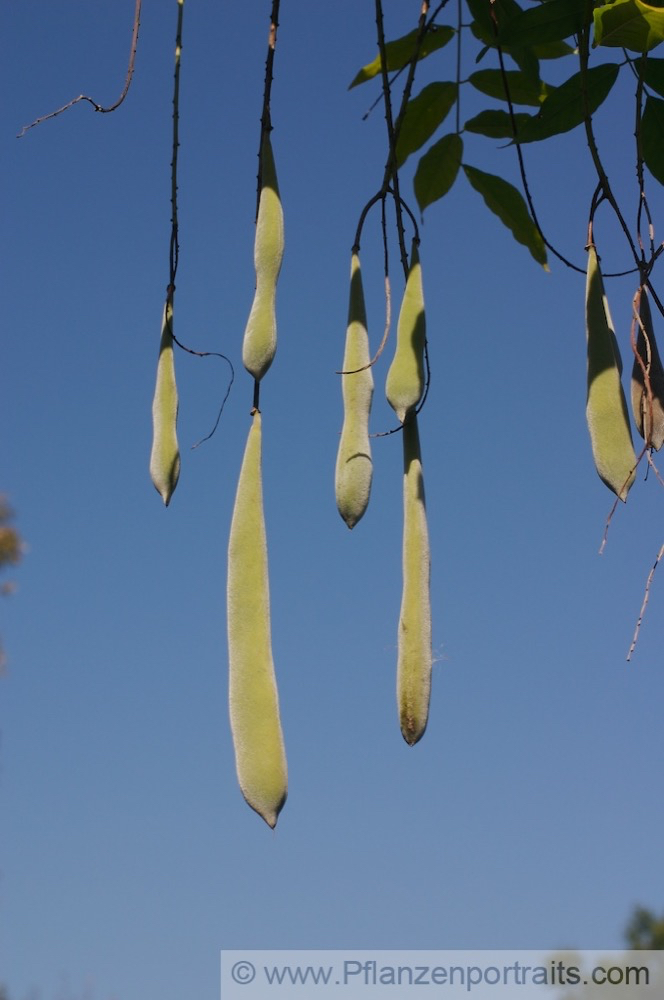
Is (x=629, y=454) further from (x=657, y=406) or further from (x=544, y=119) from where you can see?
(x=544, y=119)

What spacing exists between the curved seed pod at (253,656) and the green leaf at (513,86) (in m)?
0.95

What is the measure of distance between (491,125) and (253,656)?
1228mm

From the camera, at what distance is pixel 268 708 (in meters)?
1.00

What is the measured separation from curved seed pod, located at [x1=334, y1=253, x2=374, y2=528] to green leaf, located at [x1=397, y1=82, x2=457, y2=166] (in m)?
0.69

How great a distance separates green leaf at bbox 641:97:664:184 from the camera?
147 cm

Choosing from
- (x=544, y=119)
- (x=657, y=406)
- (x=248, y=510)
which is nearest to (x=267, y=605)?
(x=248, y=510)

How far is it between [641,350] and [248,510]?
0.55 m

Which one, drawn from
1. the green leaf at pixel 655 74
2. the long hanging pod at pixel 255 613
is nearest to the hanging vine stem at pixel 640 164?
the green leaf at pixel 655 74

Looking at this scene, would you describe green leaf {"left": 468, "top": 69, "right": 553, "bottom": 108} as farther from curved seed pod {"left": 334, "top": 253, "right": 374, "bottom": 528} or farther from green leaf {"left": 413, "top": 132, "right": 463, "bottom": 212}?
curved seed pod {"left": 334, "top": 253, "right": 374, "bottom": 528}

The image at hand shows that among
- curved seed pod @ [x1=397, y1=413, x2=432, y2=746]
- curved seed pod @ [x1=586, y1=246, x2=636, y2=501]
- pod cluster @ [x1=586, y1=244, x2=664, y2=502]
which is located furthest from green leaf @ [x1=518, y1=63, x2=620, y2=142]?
curved seed pod @ [x1=397, y1=413, x2=432, y2=746]

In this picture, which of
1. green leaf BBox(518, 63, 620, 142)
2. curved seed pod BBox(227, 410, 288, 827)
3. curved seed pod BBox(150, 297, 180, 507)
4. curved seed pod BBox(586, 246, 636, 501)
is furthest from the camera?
green leaf BBox(518, 63, 620, 142)

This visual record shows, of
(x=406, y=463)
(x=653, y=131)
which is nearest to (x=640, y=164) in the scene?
(x=653, y=131)

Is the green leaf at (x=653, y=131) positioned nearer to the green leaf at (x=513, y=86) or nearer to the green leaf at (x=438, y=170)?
the green leaf at (x=513, y=86)

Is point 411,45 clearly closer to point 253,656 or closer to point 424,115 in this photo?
point 424,115
